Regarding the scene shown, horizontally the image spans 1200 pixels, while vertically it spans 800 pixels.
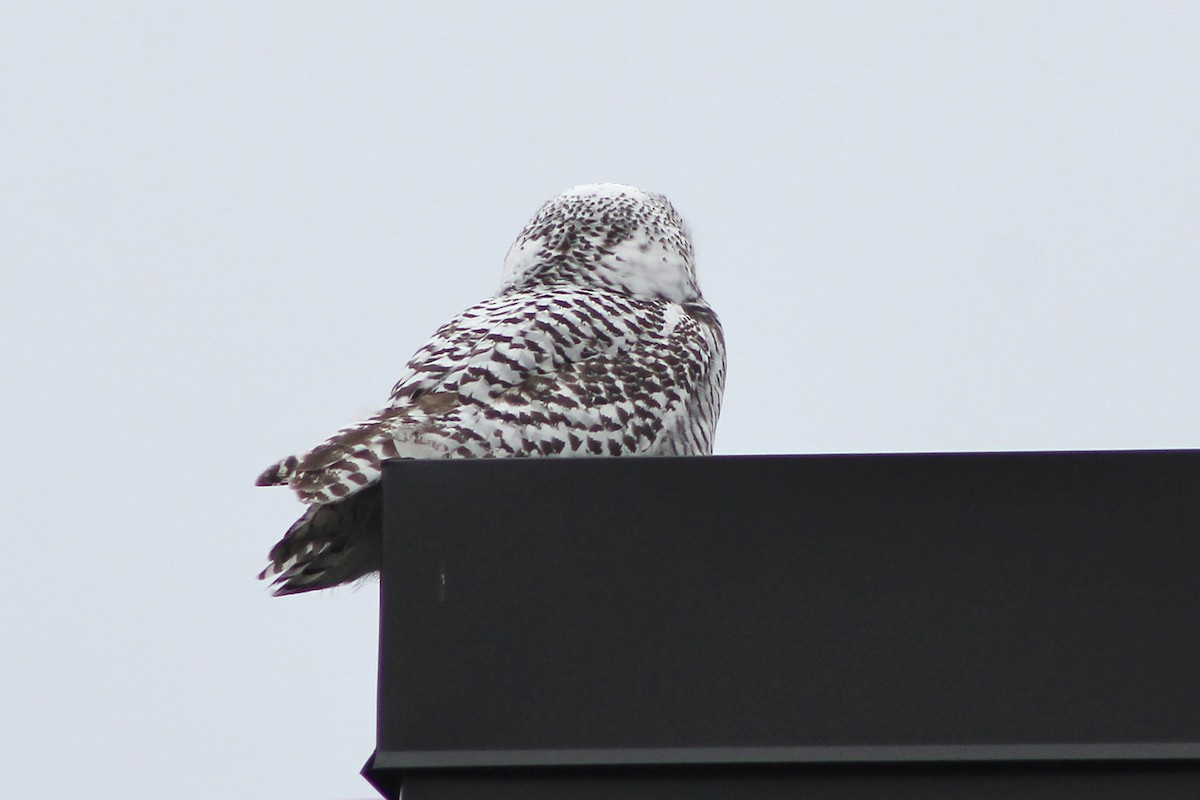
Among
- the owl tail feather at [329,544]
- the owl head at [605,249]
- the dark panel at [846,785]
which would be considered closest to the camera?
the dark panel at [846,785]

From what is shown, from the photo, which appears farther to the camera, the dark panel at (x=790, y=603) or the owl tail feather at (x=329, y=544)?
the owl tail feather at (x=329, y=544)

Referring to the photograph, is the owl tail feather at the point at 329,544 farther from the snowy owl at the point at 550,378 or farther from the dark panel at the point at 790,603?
the dark panel at the point at 790,603

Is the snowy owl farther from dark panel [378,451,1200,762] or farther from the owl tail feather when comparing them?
dark panel [378,451,1200,762]

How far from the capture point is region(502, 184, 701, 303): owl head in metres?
4.79

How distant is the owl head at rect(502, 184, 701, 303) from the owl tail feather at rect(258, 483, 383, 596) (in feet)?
4.83

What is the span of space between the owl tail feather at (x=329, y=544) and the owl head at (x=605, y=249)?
147cm

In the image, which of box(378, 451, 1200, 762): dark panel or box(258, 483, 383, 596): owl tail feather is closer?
box(378, 451, 1200, 762): dark panel

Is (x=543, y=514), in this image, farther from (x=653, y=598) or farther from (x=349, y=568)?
(x=349, y=568)

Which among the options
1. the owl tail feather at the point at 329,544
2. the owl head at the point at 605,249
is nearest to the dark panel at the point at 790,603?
the owl tail feather at the point at 329,544

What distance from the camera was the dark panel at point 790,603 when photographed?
2.92 metres

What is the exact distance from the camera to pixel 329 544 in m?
3.45

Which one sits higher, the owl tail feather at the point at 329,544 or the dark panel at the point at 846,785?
the owl tail feather at the point at 329,544

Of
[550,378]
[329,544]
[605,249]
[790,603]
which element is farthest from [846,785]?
[605,249]

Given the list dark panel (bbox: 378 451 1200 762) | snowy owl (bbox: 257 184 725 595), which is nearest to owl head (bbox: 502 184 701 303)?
snowy owl (bbox: 257 184 725 595)
